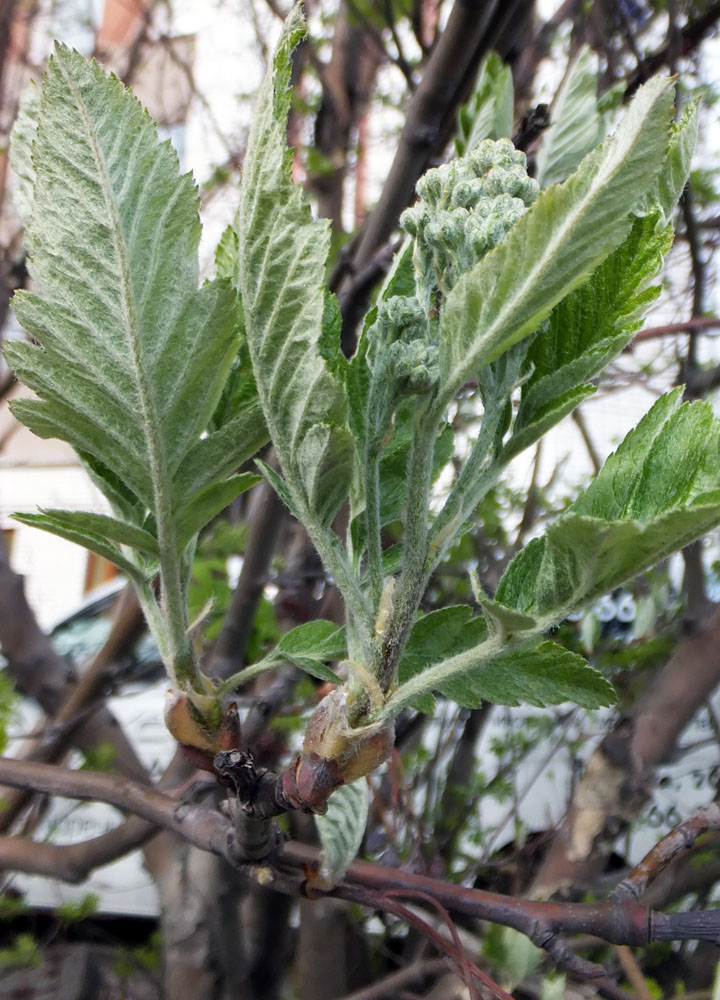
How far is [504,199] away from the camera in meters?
0.41

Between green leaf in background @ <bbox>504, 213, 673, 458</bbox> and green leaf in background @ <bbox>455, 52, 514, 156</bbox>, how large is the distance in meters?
0.25

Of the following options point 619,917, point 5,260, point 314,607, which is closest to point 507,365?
point 619,917

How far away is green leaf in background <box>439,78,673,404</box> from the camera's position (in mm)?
344

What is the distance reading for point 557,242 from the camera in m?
0.35

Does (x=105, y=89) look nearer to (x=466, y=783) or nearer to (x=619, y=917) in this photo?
(x=619, y=917)

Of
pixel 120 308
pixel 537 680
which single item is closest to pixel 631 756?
pixel 537 680

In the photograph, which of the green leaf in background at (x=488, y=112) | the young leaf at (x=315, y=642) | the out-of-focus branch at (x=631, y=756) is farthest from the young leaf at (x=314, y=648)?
the out-of-focus branch at (x=631, y=756)

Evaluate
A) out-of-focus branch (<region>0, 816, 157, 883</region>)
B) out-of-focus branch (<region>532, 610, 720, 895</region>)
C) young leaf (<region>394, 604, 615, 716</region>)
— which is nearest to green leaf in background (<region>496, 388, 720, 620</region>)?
young leaf (<region>394, 604, 615, 716</region>)

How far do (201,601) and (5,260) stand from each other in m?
Result: 1.36

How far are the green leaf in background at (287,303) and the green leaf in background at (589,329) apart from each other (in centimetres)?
11

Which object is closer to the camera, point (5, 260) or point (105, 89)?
point (105, 89)

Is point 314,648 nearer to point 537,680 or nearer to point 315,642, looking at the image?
point 315,642

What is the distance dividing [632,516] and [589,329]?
0.35ft

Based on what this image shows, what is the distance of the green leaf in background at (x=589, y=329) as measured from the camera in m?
0.44
